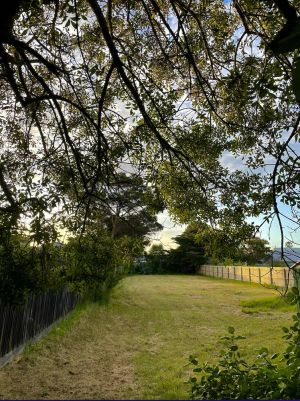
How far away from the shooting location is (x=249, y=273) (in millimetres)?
28547

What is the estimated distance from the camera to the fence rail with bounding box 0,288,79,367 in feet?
25.2

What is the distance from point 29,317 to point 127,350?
7.66ft

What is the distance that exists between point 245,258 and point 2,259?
4114 millimetres

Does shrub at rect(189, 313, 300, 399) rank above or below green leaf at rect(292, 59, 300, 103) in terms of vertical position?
below

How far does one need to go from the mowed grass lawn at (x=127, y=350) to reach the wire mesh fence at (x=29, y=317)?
31 cm

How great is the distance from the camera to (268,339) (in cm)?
955

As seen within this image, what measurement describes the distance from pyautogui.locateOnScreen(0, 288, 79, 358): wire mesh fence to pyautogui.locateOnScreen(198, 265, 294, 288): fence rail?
365 inches

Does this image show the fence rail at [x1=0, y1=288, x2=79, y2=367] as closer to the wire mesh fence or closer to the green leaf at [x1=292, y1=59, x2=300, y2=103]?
the wire mesh fence

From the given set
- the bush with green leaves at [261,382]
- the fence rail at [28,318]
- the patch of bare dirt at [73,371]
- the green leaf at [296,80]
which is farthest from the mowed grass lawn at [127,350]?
the green leaf at [296,80]

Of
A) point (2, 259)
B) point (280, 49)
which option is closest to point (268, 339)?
point (2, 259)

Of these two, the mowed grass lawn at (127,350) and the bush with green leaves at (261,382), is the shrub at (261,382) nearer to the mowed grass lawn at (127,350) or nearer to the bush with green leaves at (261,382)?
the bush with green leaves at (261,382)

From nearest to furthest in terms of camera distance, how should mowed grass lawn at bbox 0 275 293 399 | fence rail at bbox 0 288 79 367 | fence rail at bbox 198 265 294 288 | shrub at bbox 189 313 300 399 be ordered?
shrub at bbox 189 313 300 399 → mowed grass lawn at bbox 0 275 293 399 → fence rail at bbox 0 288 79 367 → fence rail at bbox 198 265 294 288

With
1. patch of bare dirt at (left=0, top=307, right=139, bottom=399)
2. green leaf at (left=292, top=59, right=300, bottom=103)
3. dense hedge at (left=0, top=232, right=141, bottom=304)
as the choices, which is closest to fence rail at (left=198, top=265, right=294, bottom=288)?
patch of bare dirt at (left=0, top=307, right=139, bottom=399)

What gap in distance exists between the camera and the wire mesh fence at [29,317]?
7734 millimetres
